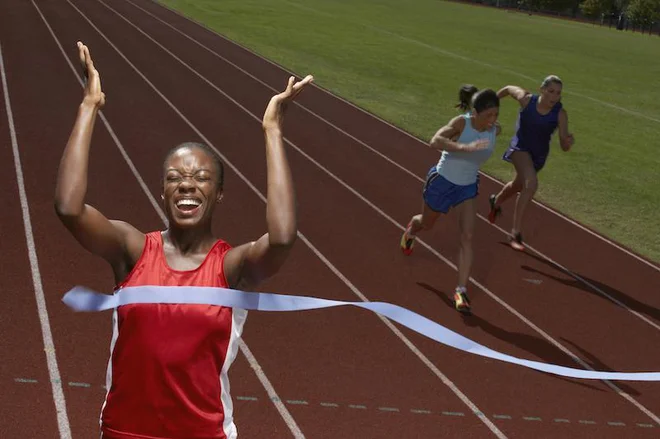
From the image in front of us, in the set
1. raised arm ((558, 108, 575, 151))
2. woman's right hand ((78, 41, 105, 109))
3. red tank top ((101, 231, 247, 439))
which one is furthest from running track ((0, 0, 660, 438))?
woman's right hand ((78, 41, 105, 109))

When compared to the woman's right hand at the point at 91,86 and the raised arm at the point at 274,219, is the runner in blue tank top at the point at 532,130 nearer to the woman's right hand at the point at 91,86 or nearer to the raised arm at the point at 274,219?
the raised arm at the point at 274,219

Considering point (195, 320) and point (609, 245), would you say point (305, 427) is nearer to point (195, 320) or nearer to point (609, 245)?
point (195, 320)

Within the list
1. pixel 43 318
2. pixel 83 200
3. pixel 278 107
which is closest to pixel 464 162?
pixel 43 318

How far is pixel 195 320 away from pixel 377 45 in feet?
85.0

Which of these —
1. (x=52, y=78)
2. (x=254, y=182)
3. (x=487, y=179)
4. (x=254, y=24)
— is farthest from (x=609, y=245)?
(x=254, y=24)

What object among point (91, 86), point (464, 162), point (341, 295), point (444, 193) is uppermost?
point (91, 86)

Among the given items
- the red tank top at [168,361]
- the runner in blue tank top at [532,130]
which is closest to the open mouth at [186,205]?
the red tank top at [168,361]

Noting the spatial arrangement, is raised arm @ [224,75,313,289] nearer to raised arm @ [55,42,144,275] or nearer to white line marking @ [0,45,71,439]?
raised arm @ [55,42,144,275]

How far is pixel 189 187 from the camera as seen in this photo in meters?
2.38

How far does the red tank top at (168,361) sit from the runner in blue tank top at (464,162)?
179 inches

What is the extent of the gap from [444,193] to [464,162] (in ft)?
1.07

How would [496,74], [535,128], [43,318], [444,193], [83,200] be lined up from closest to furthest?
1. [83,200]
2. [43,318]
3. [444,193]
4. [535,128]
5. [496,74]

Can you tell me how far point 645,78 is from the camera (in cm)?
2795

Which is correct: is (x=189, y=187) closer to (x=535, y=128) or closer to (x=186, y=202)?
(x=186, y=202)
